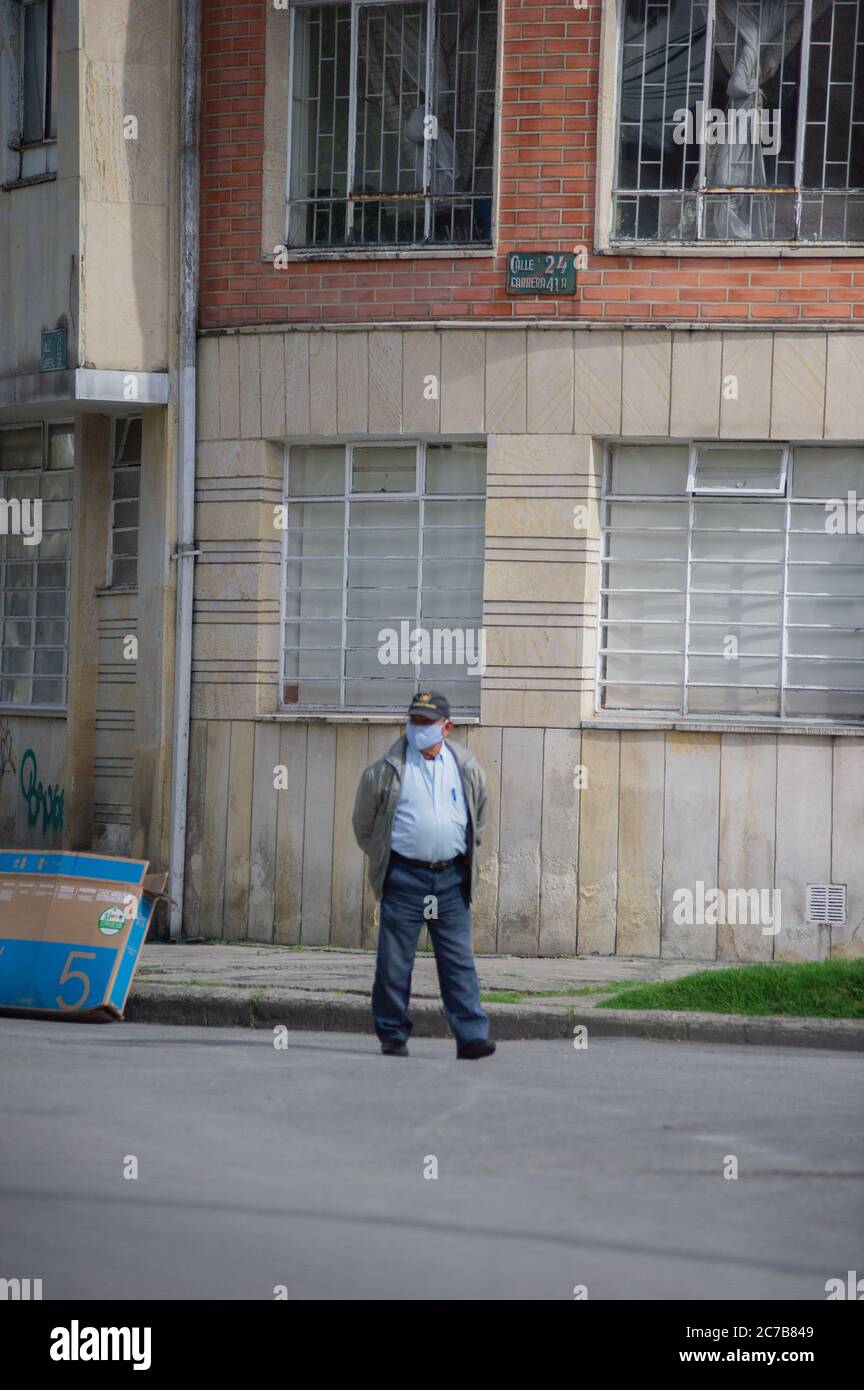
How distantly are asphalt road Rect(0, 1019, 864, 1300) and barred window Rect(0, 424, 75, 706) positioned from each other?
20.2 feet

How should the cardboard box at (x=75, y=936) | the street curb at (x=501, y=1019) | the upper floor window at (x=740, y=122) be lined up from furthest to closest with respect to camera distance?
the upper floor window at (x=740, y=122) < the cardboard box at (x=75, y=936) < the street curb at (x=501, y=1019)

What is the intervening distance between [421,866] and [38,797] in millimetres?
6386

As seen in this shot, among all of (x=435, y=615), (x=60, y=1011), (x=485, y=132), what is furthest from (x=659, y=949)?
(x=485, y=132)

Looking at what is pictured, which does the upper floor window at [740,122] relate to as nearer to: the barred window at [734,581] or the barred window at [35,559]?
the barred window at [734,581]

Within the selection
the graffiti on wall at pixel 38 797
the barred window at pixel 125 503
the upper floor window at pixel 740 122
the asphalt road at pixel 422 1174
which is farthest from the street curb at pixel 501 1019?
the upper floor window at pixel 740 122

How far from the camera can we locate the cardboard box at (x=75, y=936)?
11.1 meters

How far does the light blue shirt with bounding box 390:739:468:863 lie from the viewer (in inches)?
385

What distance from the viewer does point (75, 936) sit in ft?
36.5

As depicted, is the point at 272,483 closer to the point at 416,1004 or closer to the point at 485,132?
the point at 485,132

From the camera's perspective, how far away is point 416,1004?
1096 centimetres

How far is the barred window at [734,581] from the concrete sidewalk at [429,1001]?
6.34 feet

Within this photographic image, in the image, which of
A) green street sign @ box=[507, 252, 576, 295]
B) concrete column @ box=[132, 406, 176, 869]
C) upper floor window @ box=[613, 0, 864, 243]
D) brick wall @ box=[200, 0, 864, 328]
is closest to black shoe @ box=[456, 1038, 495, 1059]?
concrete column @ box=[132, 406, 176, 869]

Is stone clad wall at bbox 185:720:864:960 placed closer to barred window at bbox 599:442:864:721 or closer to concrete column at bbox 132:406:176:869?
barred window at bbox 599:442:864:721

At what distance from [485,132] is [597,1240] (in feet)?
31.7
